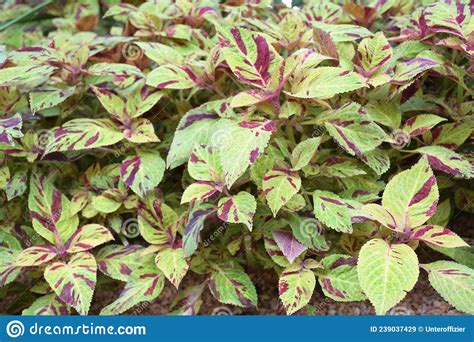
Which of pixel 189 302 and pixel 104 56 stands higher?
pixel 104 56

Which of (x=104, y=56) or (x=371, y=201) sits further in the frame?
(x=104, y=56)

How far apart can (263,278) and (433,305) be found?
39cm

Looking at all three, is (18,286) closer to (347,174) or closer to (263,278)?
(263,278)

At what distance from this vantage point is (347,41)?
1508mm

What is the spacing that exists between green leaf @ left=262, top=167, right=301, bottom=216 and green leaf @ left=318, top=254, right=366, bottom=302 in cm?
16

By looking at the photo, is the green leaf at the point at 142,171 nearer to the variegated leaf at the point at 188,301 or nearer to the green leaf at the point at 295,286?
the variegated leaf at the point at 188,301

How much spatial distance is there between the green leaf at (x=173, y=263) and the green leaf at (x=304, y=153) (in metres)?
0.30

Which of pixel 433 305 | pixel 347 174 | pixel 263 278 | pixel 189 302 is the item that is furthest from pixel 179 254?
A: pixel 433 305

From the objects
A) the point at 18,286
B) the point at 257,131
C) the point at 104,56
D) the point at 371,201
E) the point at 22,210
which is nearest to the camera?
the point at 257,131

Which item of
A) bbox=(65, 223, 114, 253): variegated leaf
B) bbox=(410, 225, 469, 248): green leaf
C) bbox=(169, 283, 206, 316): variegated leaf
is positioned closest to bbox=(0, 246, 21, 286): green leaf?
bbox=(65, 223, 114, 253): variegated leaf

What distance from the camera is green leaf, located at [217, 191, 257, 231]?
117 cm

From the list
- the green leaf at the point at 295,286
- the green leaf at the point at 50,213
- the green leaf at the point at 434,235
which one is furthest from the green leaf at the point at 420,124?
the green leaf at the point at 50,213

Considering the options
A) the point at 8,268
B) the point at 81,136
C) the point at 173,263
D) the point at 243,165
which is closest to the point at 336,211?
the point at 243,165

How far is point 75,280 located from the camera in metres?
1.22
